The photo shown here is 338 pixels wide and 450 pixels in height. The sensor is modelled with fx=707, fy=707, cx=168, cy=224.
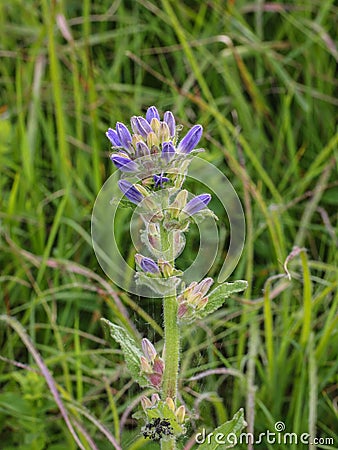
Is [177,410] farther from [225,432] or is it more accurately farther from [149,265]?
[149,265]

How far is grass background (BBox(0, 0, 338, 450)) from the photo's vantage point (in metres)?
2.37

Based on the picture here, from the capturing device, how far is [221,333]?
2.62m

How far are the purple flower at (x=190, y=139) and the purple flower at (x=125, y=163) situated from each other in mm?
137

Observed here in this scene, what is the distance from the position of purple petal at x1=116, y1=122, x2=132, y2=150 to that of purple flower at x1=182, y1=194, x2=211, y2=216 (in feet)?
0.66

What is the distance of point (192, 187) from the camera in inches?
121

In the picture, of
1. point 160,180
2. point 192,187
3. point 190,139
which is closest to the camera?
point 160,180

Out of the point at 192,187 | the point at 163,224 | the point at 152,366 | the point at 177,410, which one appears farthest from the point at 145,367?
the point at 192,187

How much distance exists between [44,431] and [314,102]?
2058 mm

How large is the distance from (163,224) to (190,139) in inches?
8.8

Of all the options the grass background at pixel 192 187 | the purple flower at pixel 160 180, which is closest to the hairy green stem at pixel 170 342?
the purple flower at pixel 160 180

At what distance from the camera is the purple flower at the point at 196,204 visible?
66.9 inches

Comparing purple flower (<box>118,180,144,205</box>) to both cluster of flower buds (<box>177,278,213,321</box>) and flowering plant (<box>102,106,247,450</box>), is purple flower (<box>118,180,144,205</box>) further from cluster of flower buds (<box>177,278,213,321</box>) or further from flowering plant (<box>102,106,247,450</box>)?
cluster of flower buds (<box>177,278,213,321</box>)

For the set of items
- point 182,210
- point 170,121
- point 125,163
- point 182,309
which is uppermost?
point 170,121

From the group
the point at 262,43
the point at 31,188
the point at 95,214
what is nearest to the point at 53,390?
the point at 95,214
